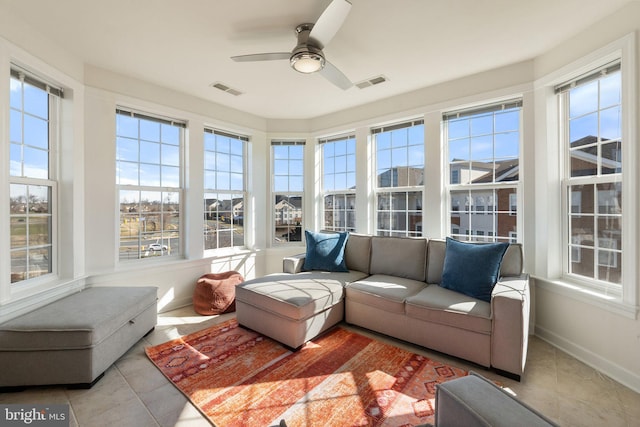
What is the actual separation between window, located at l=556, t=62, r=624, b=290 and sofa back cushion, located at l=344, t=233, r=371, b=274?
1930 millimetres

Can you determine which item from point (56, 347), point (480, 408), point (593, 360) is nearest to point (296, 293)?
point (56, 347)

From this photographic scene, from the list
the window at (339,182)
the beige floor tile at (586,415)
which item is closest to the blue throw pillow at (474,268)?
the beige floor tile at (586,415)

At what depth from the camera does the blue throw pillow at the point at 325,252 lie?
3379 mm

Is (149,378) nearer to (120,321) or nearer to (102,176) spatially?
(120,321)

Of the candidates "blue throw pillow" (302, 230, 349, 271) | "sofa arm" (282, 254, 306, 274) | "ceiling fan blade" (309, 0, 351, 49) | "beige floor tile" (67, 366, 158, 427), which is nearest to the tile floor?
"beige floor tile" (67, 366, 158, 427)

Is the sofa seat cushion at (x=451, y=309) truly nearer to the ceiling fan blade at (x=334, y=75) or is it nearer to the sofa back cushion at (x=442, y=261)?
the sofa back cushion at (x=442, y=261)

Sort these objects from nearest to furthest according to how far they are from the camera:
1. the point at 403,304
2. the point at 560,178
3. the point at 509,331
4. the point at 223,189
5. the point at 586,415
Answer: the point at 586,415, the point at 509,331, the point at 403,304, the point at 560,178, the point at 223,189

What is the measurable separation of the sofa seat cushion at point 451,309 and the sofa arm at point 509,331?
0.25 ft

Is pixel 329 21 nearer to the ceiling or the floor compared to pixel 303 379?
nearer to the ceiling

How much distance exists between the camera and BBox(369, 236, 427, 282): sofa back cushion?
3070mm

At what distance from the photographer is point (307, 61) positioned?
2.11m

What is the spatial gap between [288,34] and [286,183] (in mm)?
2490

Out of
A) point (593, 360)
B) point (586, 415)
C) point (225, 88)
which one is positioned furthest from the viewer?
point (225, 88)

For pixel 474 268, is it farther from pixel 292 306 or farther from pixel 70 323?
pixel 70 323
